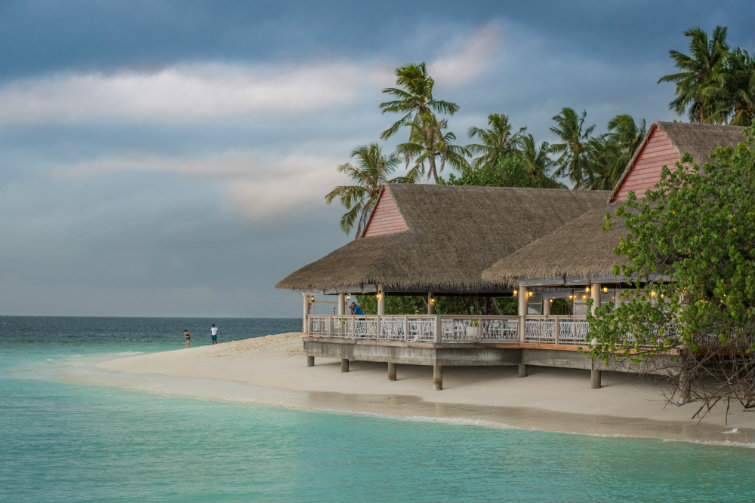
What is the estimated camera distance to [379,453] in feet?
53.2

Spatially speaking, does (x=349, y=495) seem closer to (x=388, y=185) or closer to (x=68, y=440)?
(x=68, y=440)

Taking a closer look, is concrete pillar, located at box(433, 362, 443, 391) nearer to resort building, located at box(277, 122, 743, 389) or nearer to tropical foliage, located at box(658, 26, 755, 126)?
resort building, located at box(277, 122, 743, 389)

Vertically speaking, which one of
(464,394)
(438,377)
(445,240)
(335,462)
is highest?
(445,240)

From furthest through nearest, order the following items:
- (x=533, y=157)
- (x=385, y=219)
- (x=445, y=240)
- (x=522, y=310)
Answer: (x=533, y=157), (x=385, y=219), (x=445, y=240), (x=522, y=310)

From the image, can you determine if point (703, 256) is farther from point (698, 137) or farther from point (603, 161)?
point (603, 161)

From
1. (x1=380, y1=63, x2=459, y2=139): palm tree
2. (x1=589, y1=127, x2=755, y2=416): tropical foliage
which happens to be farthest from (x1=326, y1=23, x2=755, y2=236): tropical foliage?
(x1=589, y1=127, x2=755, y2=416): tropical foliage

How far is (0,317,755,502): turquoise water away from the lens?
44.3ft

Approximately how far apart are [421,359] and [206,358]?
569 inches

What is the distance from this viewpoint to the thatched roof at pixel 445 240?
25.2m

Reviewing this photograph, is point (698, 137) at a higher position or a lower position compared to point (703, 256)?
higher

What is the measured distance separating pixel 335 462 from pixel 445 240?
1182 centimetres

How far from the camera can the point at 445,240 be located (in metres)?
26.5

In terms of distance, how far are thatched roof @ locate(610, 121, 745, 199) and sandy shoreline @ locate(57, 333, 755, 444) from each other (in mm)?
5574

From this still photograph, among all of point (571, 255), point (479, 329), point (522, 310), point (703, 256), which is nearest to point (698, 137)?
point (571, 255)
